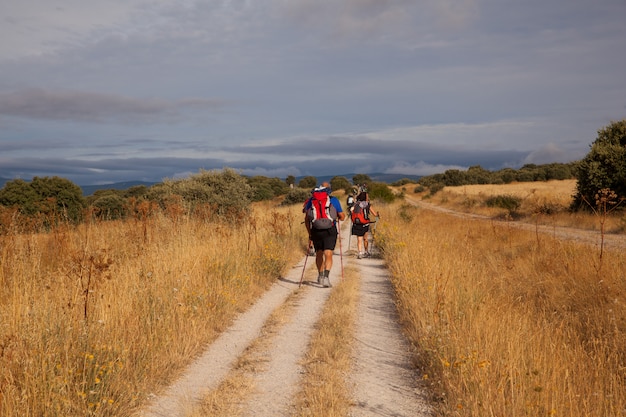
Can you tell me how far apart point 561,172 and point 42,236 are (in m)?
A: 82.1

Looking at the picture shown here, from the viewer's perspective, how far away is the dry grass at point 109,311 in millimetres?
4074

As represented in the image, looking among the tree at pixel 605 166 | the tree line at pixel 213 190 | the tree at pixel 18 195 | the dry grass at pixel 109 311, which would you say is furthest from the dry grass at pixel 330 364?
the tree at pixel 18 195

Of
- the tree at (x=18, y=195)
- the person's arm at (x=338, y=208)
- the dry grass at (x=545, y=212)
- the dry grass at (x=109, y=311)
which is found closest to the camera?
the dry grass at (x=109, y=311)

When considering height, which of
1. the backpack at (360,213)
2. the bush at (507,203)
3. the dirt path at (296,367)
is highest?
the backpack at (360,213)

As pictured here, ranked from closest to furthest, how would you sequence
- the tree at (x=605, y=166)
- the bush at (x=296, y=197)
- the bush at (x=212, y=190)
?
1. the bush at (x=212, y=190)
2. the tree at (x=605, y=166)
3. the bush at (x=296, y=197)

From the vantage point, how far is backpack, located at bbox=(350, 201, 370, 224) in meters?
14.7

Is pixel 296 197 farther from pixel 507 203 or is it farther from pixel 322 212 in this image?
pixel 322 212

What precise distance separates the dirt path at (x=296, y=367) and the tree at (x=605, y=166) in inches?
837

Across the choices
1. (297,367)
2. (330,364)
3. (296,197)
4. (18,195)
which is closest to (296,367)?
(297,367)

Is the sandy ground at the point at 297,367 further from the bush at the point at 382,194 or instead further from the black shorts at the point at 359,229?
the bush at the point at 382,194

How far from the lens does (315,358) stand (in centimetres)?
557

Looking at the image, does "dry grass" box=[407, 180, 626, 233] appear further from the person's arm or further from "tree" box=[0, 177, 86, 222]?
"tree" box=[0, 177, 86, 222]

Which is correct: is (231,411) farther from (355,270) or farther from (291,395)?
(355,270)

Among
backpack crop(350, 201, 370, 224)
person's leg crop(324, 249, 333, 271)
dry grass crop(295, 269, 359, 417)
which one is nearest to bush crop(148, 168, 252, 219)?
backpack crop(350, 201, 370, 224)
